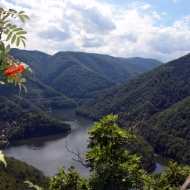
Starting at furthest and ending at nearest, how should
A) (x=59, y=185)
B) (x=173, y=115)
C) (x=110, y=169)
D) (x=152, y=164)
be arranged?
(x=173, y=115) → (x=152, y=164) → (x=59, y=185) → (x=110, y=169)

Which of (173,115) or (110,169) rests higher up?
(110,169)

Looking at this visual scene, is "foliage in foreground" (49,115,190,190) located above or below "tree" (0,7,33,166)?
below

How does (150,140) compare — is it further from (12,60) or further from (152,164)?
(12,60)

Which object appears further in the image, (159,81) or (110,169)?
(159,81)

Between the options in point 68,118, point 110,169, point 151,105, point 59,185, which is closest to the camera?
point 110,169

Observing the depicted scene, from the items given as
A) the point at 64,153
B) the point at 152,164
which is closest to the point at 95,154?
the point at 152,164

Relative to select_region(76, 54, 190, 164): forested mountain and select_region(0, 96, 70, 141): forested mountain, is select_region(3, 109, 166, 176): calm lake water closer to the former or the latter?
select_region(0, 96, 70, 141): forested mountain

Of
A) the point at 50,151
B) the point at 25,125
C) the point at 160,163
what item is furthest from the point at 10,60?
the point at 25,125

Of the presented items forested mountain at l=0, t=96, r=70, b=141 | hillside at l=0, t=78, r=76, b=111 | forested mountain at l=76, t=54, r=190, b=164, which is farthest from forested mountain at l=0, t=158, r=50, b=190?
hillside at l=0, t=78, r=76, b=111
